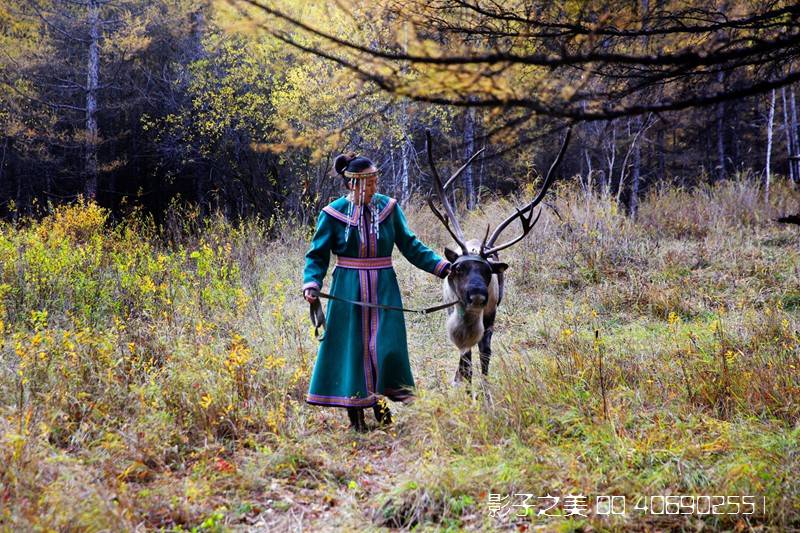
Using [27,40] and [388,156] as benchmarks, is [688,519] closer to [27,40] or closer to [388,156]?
[388,156]

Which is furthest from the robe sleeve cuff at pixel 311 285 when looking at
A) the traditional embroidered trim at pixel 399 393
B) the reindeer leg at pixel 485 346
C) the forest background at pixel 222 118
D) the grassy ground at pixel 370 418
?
the forest background at pixel 222 118

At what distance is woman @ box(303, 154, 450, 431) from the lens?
14.7 feet

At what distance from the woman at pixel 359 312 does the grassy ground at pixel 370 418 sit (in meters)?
0.27

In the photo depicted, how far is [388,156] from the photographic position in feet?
55.7

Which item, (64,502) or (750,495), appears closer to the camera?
(64,502)

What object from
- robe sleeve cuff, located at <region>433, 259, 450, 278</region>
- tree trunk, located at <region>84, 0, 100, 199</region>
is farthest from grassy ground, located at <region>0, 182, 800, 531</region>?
tree trunk, located at <region>84, 0, 100, 199</region>

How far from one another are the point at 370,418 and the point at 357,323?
862 mm

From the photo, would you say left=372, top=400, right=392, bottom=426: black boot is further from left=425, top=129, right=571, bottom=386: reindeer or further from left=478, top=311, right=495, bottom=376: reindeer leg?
left=478, top=311, right=495, bottom=376: reindeer leg

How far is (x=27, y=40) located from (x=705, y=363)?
19.6m

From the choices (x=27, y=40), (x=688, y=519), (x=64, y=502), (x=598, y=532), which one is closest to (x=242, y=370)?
(x=64, y=502)

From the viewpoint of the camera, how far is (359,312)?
4574 mm

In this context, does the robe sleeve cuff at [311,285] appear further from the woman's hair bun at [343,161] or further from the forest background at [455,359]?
the woman's hair bun at [343,161]

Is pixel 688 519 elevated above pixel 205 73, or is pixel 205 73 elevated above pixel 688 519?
pixel 205 73

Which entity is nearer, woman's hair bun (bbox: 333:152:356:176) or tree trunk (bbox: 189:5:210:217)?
woman's hair bun (bbox: 333:152:356:176)
